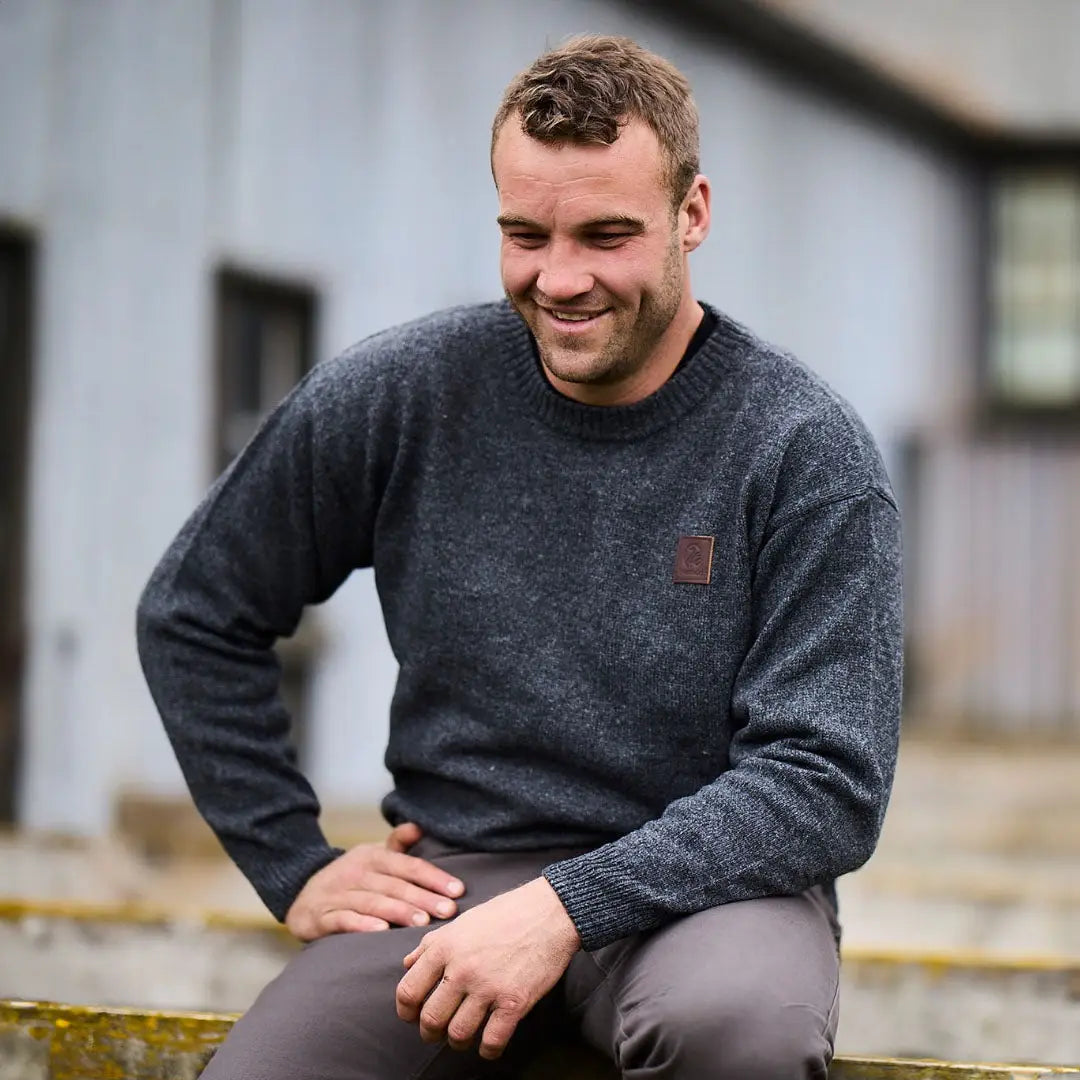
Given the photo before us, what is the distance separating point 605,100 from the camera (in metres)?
1.88

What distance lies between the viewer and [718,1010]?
1.63m

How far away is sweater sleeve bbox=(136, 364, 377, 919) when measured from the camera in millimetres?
2145

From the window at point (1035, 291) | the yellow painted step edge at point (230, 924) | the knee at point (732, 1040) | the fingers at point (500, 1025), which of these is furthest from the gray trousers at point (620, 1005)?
the window at point (1035, 291)

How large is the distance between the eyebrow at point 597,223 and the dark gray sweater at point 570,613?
8.2 inches

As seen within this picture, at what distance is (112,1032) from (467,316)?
0.98 meters

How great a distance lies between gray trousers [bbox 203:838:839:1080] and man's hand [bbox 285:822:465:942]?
24 millimetres

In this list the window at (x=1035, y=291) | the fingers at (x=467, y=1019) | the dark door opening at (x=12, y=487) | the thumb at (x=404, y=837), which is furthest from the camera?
the window at (x=1035, y=291)

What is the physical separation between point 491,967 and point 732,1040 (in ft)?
0.84

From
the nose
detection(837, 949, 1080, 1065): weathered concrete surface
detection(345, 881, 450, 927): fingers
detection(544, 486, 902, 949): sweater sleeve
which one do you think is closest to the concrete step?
detection(837, 949, 1080, 1065): weathered concrete surface

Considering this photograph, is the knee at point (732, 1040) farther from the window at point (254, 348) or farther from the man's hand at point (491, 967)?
the window at point (254, 348)

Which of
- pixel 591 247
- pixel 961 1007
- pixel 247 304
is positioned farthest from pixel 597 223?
pixel 247 304

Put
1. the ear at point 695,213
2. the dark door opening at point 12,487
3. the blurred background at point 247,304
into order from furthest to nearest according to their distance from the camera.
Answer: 1. the dark door opening at point 12,487
2. the blurred background at point 247,304
3. the ear at point 695,213

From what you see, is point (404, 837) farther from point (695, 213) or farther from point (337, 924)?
point (695, 213)

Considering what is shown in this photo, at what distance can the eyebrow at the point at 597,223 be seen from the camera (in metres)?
1.89
